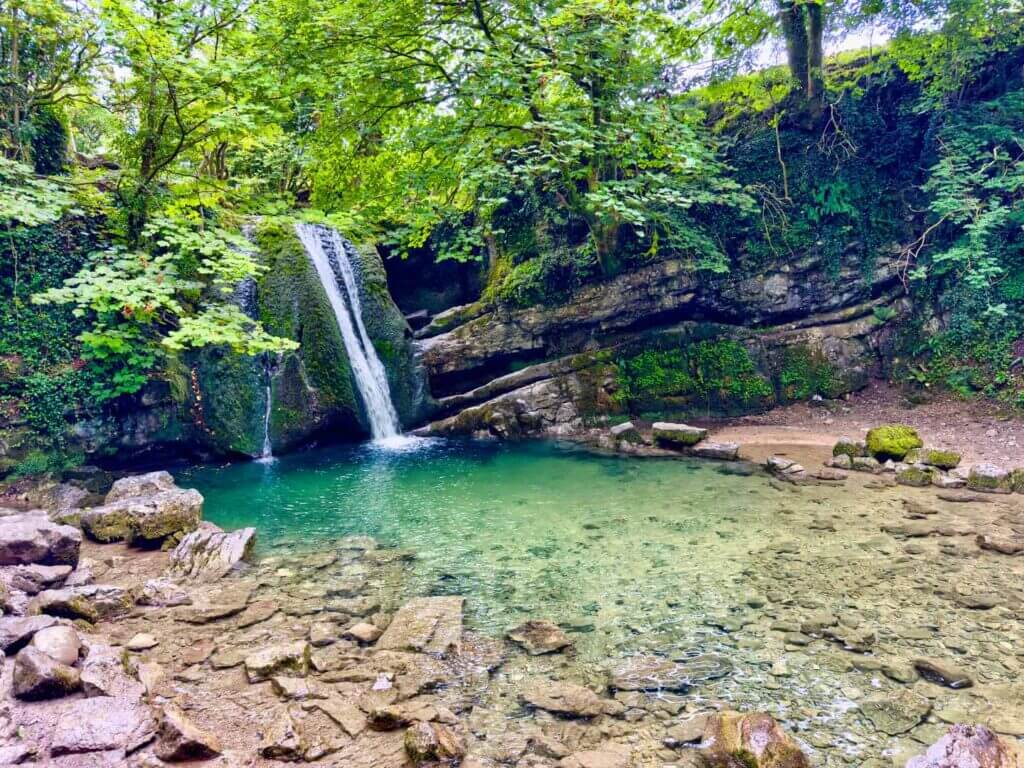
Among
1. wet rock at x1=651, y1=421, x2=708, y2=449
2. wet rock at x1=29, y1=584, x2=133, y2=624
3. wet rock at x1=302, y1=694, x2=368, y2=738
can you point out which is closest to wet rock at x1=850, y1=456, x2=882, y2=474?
wet rock at x1=651, y1=421, x2=708, y2=449

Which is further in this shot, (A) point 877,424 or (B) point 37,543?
(A) point 877,424

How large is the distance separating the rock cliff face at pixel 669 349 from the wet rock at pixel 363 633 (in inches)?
334

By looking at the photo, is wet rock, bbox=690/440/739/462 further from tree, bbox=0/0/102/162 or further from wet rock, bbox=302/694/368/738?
tree, bbox=0/0/102/162

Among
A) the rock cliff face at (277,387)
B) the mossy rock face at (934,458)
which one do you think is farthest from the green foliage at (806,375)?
the rock cliff face at (277,387)

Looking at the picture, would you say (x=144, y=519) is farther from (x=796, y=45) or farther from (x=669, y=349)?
(x=796, y=45)

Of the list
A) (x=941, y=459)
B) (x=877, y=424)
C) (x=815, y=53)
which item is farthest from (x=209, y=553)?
(x=815, y=53)

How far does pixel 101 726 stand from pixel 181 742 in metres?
0.48

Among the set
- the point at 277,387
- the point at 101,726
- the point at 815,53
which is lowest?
the point at 101,726

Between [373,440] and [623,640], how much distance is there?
1002 centimetres

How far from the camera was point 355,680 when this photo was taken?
3.69 m

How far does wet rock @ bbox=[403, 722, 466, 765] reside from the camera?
2.88 meters

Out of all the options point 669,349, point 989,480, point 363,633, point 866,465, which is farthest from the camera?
point 669,349

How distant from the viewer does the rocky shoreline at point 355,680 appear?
2.86 m

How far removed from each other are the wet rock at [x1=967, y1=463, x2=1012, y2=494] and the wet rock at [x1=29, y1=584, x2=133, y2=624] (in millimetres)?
9818
